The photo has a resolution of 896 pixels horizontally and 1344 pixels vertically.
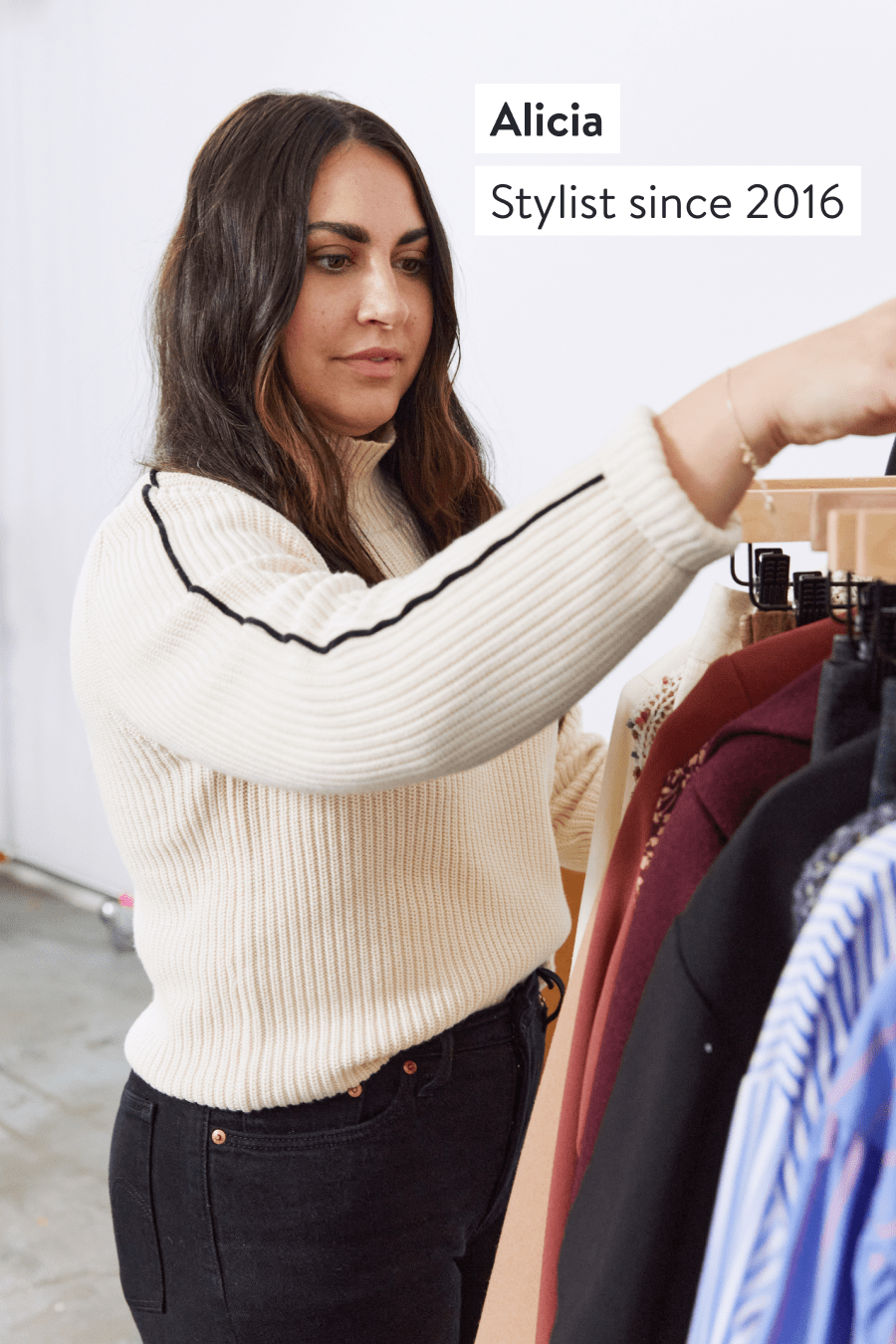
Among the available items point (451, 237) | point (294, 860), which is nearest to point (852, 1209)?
point (294, 860)

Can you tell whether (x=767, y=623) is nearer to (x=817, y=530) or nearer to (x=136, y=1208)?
(x=817, y=530)

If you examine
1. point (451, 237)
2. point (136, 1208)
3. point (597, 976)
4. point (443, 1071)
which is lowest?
point (136, 1208)

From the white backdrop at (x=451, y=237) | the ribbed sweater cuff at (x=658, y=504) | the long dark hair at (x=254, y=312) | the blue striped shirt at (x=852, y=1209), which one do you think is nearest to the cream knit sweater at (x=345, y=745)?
the ribbed sweater cuff at (x=658, y=504)

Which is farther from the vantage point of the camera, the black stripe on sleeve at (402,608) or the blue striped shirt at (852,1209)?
the black stripe on sleeve at (402,608)

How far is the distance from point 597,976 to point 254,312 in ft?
2.01

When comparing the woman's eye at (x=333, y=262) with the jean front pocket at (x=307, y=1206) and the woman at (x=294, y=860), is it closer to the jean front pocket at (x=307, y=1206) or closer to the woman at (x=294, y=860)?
the woman at (x=294, y=860)

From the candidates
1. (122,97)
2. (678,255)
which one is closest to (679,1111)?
(678,255)

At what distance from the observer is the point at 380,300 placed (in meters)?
1.06

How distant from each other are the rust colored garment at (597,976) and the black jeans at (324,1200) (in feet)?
0.54

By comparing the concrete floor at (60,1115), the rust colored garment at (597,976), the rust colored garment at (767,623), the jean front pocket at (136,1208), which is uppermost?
the rust colored garment at (767,623)

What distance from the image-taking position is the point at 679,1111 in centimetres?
59

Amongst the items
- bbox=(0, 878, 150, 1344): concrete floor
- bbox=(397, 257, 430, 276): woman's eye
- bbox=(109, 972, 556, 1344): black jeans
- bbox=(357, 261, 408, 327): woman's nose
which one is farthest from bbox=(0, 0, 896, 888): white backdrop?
bbox=(109, 972, 556, 1344): black jeans

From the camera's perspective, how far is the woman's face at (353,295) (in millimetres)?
1060

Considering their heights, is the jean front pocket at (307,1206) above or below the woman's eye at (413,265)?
below
